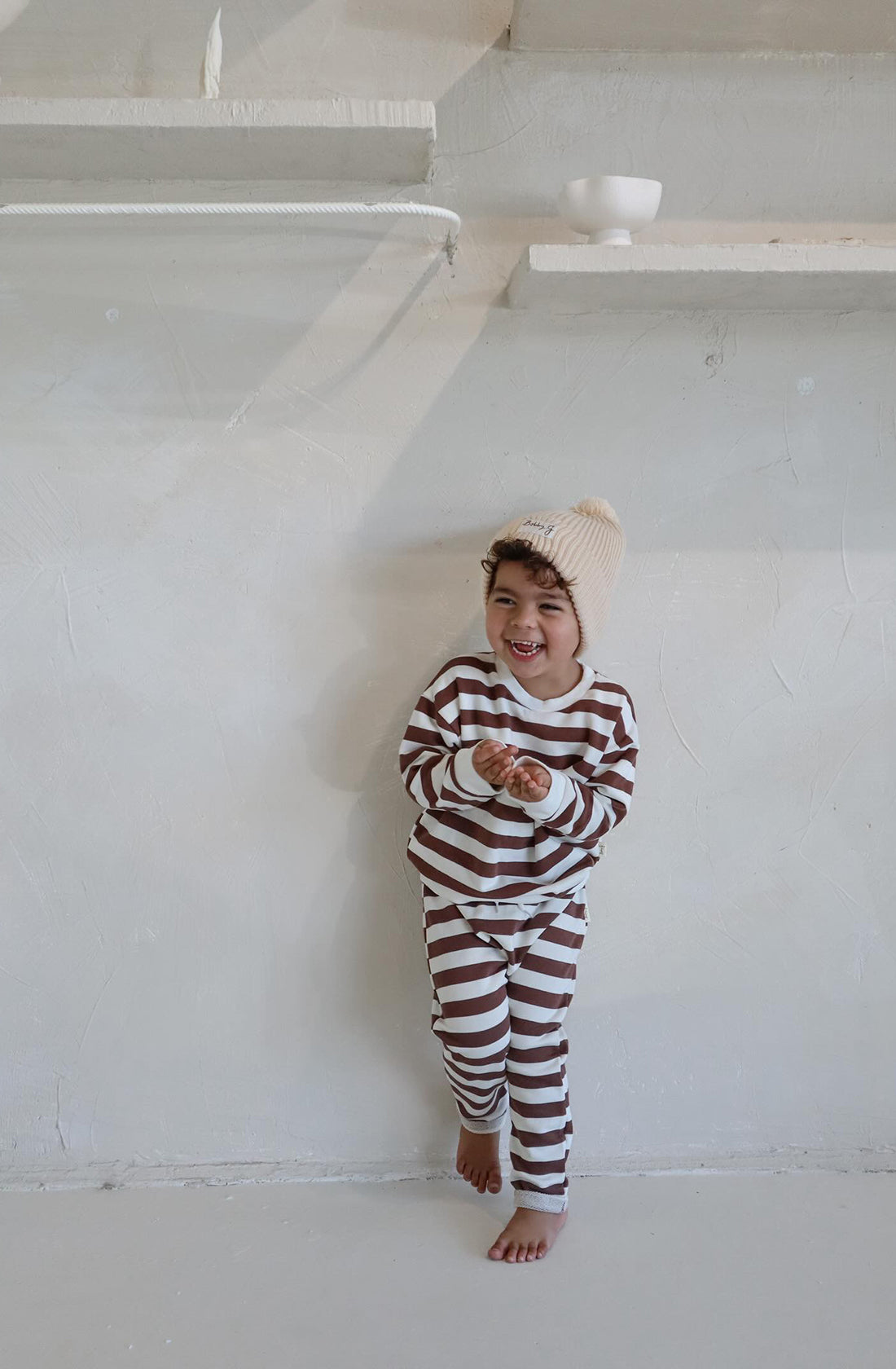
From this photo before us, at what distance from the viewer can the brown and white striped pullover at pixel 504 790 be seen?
3.67ft

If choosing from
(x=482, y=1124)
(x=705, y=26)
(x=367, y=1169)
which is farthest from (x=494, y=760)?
(x=705, y=26)

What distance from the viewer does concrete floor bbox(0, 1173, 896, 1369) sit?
3.18 ft

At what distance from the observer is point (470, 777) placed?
1.07m

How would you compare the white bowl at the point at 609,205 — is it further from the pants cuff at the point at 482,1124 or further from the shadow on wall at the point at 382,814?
the pants cuff at the point at 482,1124

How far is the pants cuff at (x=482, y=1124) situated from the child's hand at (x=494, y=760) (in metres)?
0.41

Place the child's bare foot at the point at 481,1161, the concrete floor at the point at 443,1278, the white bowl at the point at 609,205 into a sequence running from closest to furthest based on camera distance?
1. the concrete floor at the point at 443,1278
2. the white bowl at the point at 609,205
3. the child's bare foot at the point at 481,1161

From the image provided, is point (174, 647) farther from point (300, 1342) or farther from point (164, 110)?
point (300, 1342)

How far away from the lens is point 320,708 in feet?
4.03

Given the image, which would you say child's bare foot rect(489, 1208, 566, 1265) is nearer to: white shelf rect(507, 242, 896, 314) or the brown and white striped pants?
the brown and white striped pants

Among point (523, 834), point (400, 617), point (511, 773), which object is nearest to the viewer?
point (511, 773)

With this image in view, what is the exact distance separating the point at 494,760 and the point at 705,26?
0.82 metres

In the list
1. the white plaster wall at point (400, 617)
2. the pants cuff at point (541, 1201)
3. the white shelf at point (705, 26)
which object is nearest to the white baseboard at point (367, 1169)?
the white plaster wall at point (400, 617)

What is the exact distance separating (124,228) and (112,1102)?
38.7 inches

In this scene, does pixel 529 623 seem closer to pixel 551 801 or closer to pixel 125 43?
pixel 551 801
